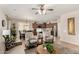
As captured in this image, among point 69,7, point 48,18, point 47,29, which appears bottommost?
point 47,29

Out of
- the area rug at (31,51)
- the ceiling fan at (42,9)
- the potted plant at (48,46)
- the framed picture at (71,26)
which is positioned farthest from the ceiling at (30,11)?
the area rug at (31,51)

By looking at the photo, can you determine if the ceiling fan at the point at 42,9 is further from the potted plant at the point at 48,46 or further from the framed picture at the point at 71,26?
the potted plant at the point at 48,46

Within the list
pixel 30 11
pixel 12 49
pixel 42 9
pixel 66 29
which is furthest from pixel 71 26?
pixel 12 49

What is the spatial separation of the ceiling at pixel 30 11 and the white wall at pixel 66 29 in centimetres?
9

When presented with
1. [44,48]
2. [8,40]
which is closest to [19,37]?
[8,40]

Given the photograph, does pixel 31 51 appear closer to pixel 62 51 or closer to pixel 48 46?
pixel 48 46

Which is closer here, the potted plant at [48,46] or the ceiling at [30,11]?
the ceiling at [30,11]

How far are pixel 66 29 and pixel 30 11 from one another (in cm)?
80

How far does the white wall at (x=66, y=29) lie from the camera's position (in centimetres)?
219

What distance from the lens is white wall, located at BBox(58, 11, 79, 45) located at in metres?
2.19
